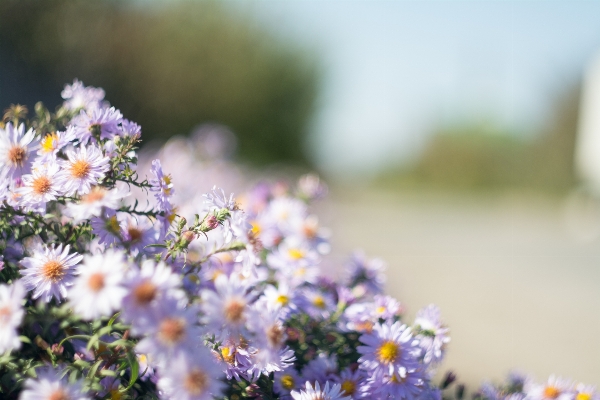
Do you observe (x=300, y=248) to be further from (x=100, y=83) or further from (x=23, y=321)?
(x=100, y=83)

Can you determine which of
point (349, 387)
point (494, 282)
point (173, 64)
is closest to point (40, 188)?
point (349, 387)

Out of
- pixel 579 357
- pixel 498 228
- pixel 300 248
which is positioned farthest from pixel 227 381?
pixel 498 228

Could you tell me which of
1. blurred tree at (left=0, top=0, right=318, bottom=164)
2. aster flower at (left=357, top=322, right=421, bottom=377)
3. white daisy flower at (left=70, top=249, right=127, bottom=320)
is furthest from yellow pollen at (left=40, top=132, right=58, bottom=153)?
blurred tree at (left=0, top=0, right=318, bottom=164)

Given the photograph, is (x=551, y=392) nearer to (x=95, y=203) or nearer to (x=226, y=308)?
(x=226, y=308)

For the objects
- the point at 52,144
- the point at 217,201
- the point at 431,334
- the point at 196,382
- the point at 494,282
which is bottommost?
the point at 196,382

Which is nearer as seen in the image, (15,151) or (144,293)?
(144,293)

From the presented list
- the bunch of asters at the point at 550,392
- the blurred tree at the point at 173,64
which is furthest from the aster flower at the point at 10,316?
the blurred tree at the point at 173,64

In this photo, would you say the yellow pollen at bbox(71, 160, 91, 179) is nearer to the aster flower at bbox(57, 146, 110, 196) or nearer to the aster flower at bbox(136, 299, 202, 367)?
the aster flower at bbox(57, 146, 110, 196)
